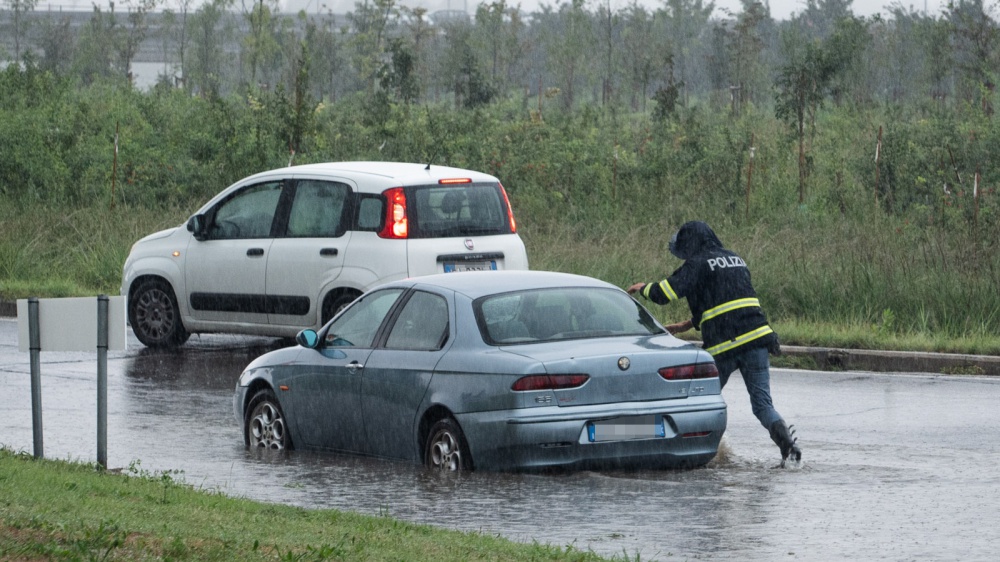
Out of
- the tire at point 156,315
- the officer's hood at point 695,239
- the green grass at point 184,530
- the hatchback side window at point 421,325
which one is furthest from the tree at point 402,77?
the green grass at point 184,530

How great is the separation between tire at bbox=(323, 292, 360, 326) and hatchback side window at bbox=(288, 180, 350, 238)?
59 centimetres

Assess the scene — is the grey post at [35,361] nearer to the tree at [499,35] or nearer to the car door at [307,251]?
the car door at [307,251]

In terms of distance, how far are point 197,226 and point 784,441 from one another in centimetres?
772

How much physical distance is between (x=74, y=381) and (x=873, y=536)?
27.9 ft

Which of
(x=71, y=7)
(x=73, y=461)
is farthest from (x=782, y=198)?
(x=71, y=7)

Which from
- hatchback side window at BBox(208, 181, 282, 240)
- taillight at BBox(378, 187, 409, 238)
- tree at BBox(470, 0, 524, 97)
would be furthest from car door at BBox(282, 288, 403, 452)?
tree at BBox(470, 0, 524, 97)

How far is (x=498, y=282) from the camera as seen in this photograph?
1020cm

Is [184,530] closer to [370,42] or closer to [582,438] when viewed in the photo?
[582,438]

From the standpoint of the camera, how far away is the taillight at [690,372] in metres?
9.59

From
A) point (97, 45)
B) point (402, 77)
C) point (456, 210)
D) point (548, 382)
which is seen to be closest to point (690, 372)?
point (548, 382)

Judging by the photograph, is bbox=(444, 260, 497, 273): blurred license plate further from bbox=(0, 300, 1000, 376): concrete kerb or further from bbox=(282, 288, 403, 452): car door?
bbox=(282, 288, 403, 452): car door

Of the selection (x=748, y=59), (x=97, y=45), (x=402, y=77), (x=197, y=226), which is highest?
(x=97, y=45)

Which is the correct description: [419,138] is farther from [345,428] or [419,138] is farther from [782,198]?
[345,428]

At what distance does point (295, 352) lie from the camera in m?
10.9
